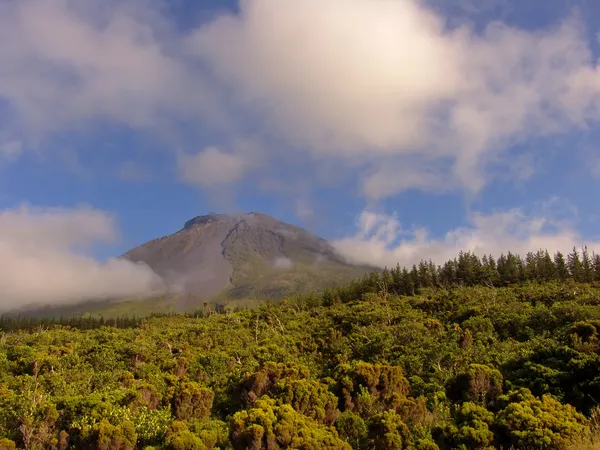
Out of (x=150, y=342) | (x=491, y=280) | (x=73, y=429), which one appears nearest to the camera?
(x=73, y=429)

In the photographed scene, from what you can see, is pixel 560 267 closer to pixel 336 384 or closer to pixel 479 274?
pixel 479 274

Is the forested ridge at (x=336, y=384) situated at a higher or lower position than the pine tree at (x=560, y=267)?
lower

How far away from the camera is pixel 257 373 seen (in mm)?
23328

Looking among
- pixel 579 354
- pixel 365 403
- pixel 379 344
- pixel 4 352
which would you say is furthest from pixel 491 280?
pixel 4 352

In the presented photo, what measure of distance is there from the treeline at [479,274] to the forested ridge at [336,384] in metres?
16.7

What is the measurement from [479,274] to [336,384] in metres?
58.0

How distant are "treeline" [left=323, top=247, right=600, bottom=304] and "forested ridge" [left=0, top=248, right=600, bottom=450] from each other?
16.7 meters

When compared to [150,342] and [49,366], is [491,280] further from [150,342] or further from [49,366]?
[49,366]

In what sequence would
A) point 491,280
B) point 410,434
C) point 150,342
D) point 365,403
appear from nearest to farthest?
point 410,434 < point 365,403 < point 150,342 < point 491,280

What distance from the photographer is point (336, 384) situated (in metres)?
23.3

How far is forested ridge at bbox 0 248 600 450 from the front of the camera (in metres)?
14.3

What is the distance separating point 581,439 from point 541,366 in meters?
11.8

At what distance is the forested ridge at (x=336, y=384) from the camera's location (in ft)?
47.0

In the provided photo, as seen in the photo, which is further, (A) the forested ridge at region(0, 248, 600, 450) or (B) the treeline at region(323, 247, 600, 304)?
(B) the treeline at region(323, 247, 600, 304)
